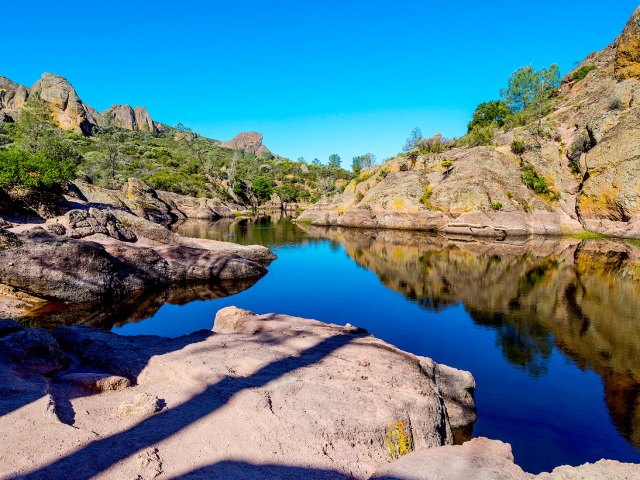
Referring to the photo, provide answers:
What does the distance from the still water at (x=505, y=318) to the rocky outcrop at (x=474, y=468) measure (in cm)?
275

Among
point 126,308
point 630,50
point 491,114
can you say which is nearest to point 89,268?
point 126,308

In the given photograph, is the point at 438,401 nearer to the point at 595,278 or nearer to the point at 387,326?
the point at 387,326

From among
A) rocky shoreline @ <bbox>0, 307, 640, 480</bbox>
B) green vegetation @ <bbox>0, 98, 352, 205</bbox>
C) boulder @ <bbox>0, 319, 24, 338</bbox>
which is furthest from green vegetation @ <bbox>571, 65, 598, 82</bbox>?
boulder @ <bbox>0, 319, 24, 338</bbox>

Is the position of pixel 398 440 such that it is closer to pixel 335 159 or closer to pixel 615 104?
pixel 615 104

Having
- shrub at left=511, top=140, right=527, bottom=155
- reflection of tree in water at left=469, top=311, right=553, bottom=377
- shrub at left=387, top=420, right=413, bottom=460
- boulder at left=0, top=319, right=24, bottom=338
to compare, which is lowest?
reflection of tree in water at left=469, top=311, right=553, bottom=377

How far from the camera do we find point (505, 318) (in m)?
17.6

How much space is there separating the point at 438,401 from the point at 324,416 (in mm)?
2928

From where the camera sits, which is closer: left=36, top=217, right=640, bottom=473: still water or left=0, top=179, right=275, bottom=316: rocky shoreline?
left=36, top=217, right=640, bottom=473: still water

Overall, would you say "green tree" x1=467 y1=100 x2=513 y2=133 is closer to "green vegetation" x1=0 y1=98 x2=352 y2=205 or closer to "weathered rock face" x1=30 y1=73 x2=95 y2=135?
"green vegetation" x1=0 y1=98 x2=352 y2=205

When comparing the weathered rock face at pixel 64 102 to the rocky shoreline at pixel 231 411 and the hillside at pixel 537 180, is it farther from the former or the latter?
the rocky shoreline at pixel 231 411

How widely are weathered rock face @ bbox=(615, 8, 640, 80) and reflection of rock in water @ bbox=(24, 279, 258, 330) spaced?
211 ft

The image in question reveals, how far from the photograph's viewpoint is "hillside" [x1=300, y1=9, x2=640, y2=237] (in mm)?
47125

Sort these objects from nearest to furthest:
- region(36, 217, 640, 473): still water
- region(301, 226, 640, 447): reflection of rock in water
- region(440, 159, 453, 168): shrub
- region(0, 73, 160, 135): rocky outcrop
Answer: region(36, 217, 640, 473): still water, region(301, 226, 640, 447): reflection of rock in water, region(440, 159, 453, 168): shrub, region(0, 73, 160, 135): rocky outcrop

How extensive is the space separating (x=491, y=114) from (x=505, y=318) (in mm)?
81044
